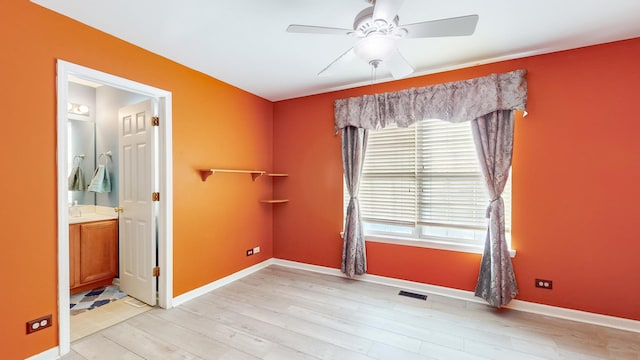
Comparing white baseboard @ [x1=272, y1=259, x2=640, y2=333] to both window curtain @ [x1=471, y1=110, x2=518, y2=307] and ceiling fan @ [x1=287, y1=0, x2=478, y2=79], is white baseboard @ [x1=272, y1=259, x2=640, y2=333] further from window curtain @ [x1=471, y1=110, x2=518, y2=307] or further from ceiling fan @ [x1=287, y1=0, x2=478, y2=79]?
ceiling fan @ [x1=287, y1=0, x2=478, y2=79]

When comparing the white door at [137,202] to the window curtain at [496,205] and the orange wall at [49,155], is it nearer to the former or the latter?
the orange wall at [49,155]

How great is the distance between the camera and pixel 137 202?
293 cm

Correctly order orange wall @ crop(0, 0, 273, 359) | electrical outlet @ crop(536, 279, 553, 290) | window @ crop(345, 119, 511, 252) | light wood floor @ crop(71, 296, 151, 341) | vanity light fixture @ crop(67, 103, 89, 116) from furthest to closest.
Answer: vanity light fixture @ crop(67, 103, 89, 116) < window @ crop(345, 119, 511, 252) < electrical outlet @ crop(536, 279, 553, 290) < light wood floor @ crop(71, 296, 151, 341) < orange wall @ crop(0, 0, 273, 359)

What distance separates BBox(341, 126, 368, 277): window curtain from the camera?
3.45 m

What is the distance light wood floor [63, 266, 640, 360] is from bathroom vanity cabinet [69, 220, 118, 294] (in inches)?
43.1

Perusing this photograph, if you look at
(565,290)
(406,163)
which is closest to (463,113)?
(406,163)

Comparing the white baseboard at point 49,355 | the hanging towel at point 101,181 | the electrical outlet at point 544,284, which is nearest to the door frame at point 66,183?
the white baseboard at point 49,355

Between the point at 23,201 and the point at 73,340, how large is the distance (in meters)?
1.22

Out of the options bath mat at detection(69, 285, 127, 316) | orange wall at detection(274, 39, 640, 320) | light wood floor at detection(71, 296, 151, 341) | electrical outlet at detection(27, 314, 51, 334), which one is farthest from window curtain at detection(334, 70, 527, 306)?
bath mat at detection(69, 285, 127, 316)

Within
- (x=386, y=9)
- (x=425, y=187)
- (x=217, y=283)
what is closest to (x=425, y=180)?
(x=425, y=187)

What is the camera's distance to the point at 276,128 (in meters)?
4.23

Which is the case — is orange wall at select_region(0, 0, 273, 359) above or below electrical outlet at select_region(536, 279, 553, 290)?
above

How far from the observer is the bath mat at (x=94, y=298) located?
2.76 m

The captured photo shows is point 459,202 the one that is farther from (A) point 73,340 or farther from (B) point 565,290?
(A) point 73,340
